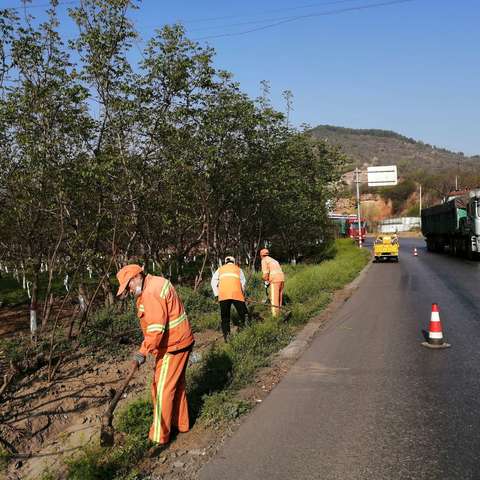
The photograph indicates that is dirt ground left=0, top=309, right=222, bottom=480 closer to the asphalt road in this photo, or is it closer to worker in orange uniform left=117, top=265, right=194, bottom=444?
worker in orange uniform left=117, top=265, right=194, bottom=444

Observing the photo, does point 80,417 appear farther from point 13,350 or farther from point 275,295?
point 275,295

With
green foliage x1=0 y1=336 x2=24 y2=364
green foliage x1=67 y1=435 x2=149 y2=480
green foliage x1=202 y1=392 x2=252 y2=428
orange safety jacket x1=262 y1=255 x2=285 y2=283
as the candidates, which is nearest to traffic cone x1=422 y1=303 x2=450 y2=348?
orange safety jacket x1=262 y1=255 x2=285 y2=283

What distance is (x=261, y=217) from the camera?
23688 mm

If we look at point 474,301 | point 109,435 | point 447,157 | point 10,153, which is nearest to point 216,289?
point 10,153

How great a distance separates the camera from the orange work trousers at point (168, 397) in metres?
5.00

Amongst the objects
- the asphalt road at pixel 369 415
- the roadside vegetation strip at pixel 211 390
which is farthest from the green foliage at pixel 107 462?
the asphalt road at pixel 369 415

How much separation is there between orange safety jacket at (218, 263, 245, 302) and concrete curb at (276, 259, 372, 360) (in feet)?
4.14

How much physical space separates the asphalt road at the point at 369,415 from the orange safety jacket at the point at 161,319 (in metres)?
1.05

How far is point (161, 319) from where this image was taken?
16.0 ft

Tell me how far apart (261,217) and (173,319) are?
18734 millimetres

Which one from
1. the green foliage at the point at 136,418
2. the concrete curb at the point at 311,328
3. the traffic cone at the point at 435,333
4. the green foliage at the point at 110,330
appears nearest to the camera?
the green foliage at the point at 136,418

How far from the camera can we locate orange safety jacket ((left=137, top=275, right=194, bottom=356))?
16.0 feet

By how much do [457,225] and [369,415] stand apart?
2730 centimetres

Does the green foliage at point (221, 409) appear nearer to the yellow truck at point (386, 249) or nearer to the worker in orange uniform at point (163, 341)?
the worker in orange uniform at point (163, 341)
